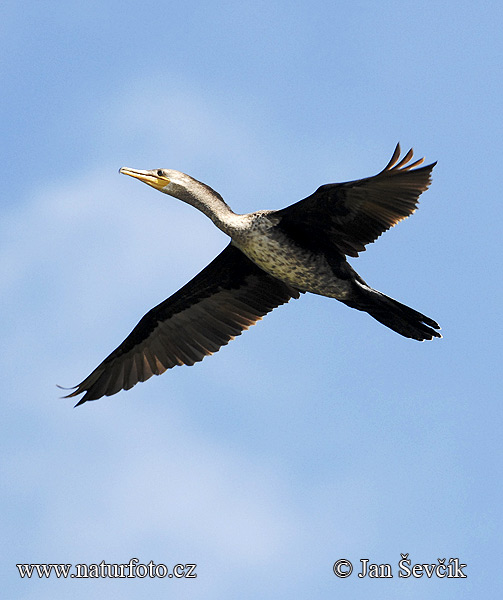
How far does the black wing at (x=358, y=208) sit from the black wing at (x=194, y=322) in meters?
1.17

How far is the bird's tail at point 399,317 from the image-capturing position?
9500 mm

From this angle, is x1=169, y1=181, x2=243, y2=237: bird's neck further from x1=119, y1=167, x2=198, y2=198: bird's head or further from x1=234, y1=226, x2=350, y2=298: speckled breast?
x1=234, y1=226, x2=350, y2=298: speckled breast

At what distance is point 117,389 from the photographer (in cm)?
1098

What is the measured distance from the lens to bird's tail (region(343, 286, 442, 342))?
31.2 feet

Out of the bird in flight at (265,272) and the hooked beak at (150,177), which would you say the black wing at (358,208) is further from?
the hooked beak at (150,177)

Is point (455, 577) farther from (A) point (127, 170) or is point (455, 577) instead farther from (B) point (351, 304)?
(A) point (127, 170)

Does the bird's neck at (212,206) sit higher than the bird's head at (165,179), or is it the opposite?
the bird's head at (165,179)

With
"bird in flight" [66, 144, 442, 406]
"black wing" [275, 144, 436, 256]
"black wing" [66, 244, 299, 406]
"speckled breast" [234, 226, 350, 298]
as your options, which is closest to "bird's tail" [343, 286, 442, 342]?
"bird in flight" [66, 144, 442, 406]

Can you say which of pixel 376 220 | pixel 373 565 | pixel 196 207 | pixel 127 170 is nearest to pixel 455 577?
pixel 373 565

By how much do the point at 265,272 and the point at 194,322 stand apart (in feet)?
3.16

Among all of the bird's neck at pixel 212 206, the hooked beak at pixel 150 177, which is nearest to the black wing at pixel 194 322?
the bird's neck at pixel 212 206

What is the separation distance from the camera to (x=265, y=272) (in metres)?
10.8

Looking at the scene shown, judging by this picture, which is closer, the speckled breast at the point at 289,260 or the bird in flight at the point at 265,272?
the bird in flight at the point at 265,272

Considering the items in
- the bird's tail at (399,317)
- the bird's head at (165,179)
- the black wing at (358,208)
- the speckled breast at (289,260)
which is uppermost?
the bird's head at (165,179)
